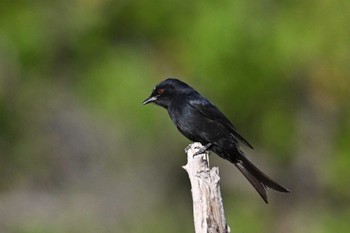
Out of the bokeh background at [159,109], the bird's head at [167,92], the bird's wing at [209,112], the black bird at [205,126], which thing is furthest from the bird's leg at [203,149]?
the bokeh background at [159,109]

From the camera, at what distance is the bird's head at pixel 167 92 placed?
8516 millimetres

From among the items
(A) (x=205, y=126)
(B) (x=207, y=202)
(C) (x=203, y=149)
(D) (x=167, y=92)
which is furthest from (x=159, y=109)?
(B) (x=207, y=202)

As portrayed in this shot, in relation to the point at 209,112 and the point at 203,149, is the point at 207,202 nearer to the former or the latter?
the point at 203,149

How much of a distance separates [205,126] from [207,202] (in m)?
1.47

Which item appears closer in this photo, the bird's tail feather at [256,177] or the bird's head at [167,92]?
the bird's tail feather at [256,177]

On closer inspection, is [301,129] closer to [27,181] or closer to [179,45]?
[179,45]

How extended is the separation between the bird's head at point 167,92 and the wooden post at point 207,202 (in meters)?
1.40

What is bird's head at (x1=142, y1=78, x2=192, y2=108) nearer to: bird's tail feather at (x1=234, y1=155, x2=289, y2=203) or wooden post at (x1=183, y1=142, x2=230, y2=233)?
bird's tail feather at (x1=234, y1=155, x2=289, y2=203)

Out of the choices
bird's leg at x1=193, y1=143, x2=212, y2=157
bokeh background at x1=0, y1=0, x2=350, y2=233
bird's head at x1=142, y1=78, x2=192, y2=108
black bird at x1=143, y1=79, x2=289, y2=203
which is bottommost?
bird's leg at x1=193, y1=143, x2=212, y2=157

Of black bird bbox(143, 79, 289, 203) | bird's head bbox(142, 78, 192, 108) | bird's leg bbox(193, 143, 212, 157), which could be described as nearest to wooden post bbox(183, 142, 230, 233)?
bird's leg bbox(193, 143, 212, 157)

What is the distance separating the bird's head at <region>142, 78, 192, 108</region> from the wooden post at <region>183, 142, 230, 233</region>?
54.9 inches

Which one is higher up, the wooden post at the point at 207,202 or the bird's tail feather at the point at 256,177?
the bird's tail feather at the point at 256,177

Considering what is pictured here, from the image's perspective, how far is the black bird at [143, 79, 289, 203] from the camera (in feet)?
27.1

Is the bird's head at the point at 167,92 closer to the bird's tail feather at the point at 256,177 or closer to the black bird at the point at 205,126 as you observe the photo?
A: the black bird at the point at 205,126
